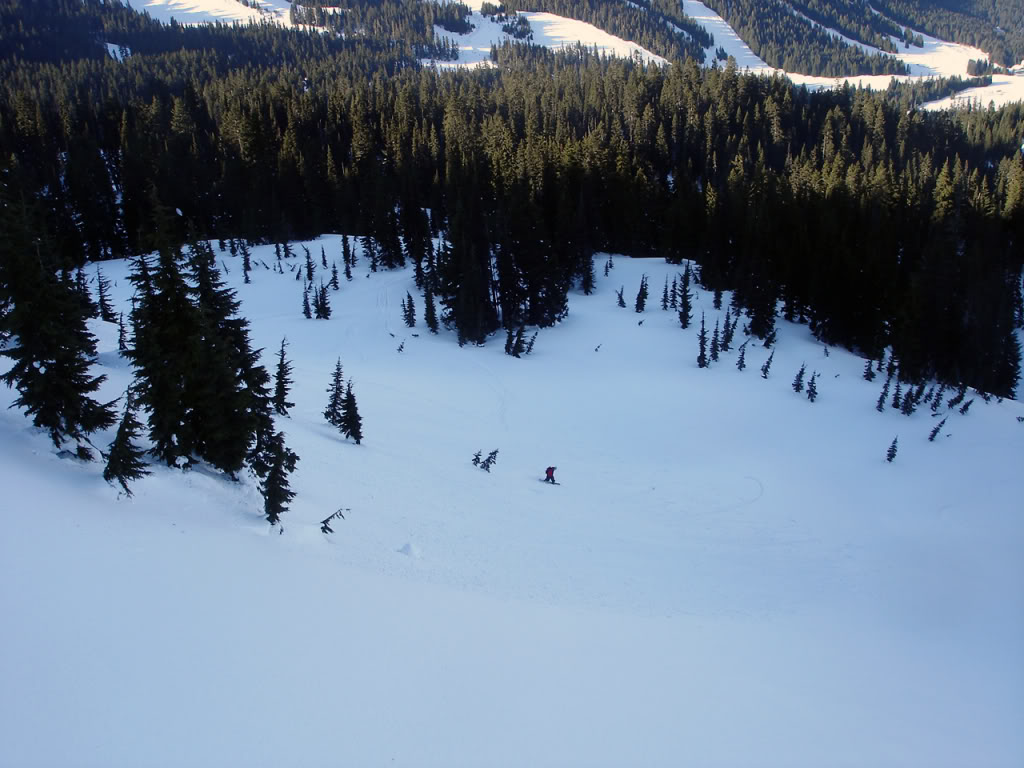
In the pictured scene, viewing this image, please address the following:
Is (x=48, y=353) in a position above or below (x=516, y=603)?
above

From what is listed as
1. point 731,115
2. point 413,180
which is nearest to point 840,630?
point 413,180

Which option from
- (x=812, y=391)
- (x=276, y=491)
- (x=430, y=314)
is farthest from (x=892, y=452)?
(x=430, y=314)

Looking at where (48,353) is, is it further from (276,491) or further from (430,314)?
(430,314)

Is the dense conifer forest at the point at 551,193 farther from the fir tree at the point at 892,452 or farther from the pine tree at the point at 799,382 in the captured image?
the fir tree at the point at 892,452

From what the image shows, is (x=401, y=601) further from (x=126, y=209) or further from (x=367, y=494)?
(x=126, y=209)

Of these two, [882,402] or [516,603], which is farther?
[882,402]

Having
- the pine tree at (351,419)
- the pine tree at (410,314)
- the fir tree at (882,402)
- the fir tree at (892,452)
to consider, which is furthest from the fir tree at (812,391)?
the pine tree at (410,314)
